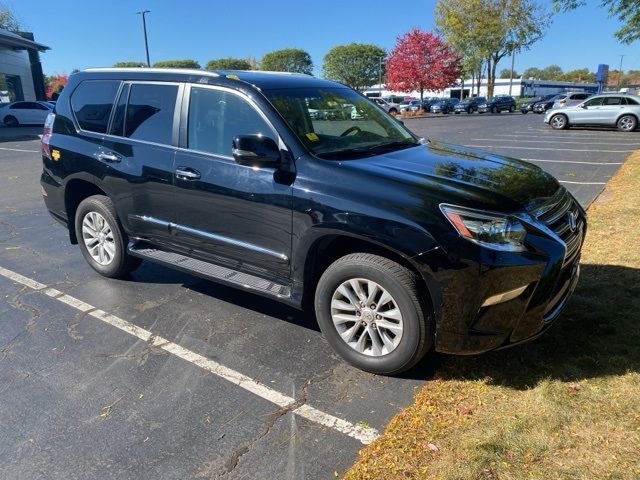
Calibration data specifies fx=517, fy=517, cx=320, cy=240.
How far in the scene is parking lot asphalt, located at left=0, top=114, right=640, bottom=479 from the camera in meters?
2.64

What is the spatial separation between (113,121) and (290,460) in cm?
347

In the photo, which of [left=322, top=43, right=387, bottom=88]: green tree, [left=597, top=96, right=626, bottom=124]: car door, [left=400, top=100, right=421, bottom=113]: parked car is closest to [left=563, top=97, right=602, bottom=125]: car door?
[left=597, top=96, right=626, bottom=124]: car door

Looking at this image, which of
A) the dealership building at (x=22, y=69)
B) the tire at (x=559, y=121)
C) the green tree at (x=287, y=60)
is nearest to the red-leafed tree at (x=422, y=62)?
the tire at (x=559, y=121)

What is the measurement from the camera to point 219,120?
157 inches

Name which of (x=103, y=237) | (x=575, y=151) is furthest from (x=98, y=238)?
(x=575, y=151)

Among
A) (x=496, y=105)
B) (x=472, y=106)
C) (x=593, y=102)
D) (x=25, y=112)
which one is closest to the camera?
(x=593, y=102)

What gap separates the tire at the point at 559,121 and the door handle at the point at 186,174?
22.6 m

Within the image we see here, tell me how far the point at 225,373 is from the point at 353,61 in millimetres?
100717

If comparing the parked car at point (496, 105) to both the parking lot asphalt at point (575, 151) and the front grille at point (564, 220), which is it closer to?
the parking lot asphalt at point (575, 151)

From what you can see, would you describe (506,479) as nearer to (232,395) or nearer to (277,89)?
(232,395)

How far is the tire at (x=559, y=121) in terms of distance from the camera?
22844 mm

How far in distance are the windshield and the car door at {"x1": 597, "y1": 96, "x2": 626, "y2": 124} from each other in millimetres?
20662

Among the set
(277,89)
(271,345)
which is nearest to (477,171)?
(277,89)

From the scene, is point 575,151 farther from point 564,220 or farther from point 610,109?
point 564,220
